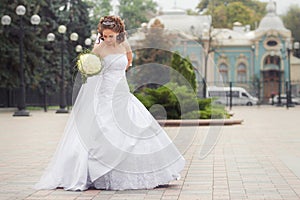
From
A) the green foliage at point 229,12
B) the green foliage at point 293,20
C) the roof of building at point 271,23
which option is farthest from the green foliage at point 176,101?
the green foliage at point 229,12

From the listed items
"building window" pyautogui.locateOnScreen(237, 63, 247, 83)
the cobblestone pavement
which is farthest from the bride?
"building window" pyautogui.locateOnScreen(237, 63, 247, 83)

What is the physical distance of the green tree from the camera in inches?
3172

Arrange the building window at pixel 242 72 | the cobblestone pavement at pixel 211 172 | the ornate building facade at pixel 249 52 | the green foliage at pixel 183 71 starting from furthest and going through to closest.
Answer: the building window at pixel 242 72, the ornate building facade at pixel 249 52, the green foliage at pixel 183 71, the cobblestone pavement at pixel 211 172

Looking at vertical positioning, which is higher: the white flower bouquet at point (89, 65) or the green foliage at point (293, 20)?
the green foliage at point (293, 20)

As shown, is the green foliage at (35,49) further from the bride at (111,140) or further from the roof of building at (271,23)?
the bride at (111,140)

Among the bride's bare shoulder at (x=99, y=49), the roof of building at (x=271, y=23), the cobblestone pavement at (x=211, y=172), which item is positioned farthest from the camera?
the roof of building at (x=271, y=23)

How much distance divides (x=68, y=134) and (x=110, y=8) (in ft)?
250

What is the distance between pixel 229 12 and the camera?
84.8m

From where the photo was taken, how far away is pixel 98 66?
24.9ft

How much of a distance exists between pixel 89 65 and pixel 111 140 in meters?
0.88

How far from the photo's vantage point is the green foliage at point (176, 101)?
69.2 ft

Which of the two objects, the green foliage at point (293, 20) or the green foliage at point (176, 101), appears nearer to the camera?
the green foliage at point (176, 101)

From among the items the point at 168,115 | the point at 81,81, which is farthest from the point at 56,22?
the point at 81,81

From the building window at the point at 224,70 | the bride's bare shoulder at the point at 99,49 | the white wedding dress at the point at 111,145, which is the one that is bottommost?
the white wedding dress at the point at 111,145
